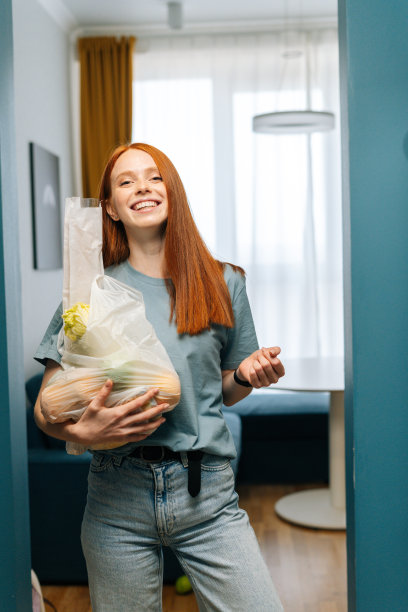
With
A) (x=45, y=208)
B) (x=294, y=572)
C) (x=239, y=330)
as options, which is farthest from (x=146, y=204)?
(x=45, y=208)

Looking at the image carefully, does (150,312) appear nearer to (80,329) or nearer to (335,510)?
(80,329)

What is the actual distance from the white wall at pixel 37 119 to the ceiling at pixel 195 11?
0.21m

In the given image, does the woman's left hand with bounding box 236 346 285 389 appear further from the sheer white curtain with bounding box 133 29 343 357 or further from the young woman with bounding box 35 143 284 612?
the sheer white curtain with bounding box 133 29 343 357

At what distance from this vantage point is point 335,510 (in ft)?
11.3

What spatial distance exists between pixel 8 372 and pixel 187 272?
44 cm

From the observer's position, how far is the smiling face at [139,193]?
1.41 meters

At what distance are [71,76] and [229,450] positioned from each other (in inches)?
161

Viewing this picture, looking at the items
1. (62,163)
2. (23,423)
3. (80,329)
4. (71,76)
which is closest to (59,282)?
(62,163)

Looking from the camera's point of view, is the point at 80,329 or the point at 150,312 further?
the point at 150,312

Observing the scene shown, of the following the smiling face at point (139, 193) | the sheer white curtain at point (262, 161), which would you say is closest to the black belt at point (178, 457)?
the smiling face at point (139, 193)

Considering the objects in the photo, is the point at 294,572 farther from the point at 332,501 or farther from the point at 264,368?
the point at 264,368

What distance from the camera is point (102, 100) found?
4809mm

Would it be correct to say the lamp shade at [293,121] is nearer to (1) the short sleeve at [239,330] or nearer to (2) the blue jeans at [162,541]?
(1) the short sleeve at [239,330]

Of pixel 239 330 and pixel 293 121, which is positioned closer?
pixel 239 330
